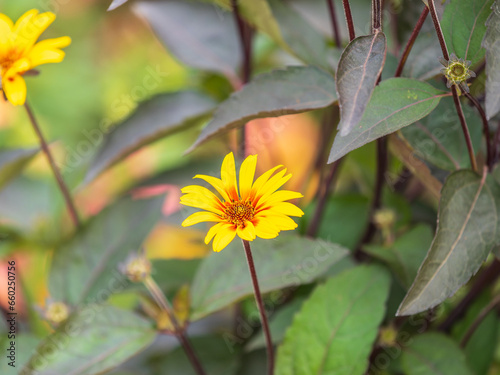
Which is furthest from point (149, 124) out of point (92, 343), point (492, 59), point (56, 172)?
point (492, 59)

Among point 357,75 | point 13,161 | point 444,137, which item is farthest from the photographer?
point 13,161

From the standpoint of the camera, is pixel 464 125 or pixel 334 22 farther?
pixel 334 22

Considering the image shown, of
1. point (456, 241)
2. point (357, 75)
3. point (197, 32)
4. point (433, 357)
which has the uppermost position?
point (197, 32)

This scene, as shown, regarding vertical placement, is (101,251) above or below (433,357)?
above

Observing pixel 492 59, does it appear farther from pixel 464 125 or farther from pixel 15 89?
pixel 15 89

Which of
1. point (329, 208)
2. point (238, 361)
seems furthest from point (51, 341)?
point (329, 208)

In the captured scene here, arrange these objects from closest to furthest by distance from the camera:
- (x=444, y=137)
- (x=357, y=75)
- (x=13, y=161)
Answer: (x=357, y=75)
(x=444, y=137)
(x=13, y=161)

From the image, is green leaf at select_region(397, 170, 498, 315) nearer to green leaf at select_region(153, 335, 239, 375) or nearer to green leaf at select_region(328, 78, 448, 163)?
green leaf at select_region(328, 78, 448, 163)

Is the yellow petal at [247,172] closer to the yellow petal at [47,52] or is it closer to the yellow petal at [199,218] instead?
the yellow petal at [199,218]

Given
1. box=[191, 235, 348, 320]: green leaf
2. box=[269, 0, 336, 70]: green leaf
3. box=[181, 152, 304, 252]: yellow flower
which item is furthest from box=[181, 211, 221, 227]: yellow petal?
box=[269, 0, 336, 70]: green leaf
